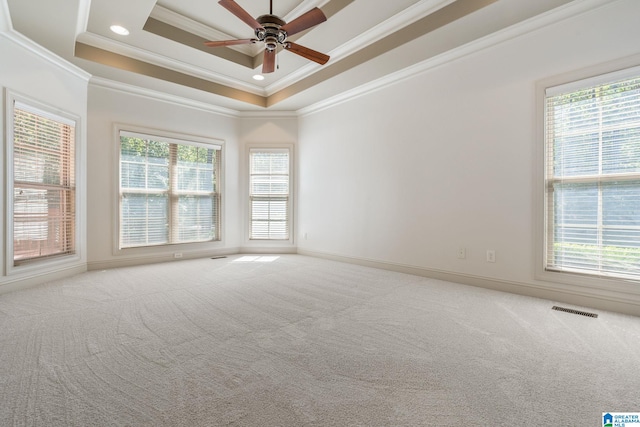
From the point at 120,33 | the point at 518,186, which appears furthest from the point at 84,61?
the point at 518,186

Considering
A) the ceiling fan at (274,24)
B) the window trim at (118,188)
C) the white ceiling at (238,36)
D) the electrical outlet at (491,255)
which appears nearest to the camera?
the ceiling fan at (274,24)

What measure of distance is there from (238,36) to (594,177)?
4.49m

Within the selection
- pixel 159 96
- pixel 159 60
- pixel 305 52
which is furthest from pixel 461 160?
pixel 159 96

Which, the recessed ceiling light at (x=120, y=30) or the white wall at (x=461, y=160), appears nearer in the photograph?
the white wall at (x=461, y=160)

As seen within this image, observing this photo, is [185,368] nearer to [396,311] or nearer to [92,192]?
[396,311]

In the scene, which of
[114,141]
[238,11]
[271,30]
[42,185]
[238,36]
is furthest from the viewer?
[114,141]

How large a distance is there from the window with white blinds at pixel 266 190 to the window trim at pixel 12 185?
273 cm

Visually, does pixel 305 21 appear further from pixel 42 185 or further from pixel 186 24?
pixel 42 185

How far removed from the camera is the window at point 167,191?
472 centimetres

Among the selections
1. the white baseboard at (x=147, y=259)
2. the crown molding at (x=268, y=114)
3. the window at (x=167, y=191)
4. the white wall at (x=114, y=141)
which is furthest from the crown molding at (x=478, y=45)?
the white baseboard at (x=147, y=259)

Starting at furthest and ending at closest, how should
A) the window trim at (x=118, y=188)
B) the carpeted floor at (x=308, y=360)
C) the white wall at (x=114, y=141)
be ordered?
the window trim at (x=118, y=188) < the white wall at (x=114, y=141) < the carpeted floor at (x=308, y=360)

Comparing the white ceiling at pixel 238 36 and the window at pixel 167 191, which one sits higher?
the white ceiling at pixel 238 36

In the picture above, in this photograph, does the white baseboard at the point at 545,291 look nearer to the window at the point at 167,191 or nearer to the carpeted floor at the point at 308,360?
the carpeted floor at the point at 308,360

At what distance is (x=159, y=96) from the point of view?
492cm
